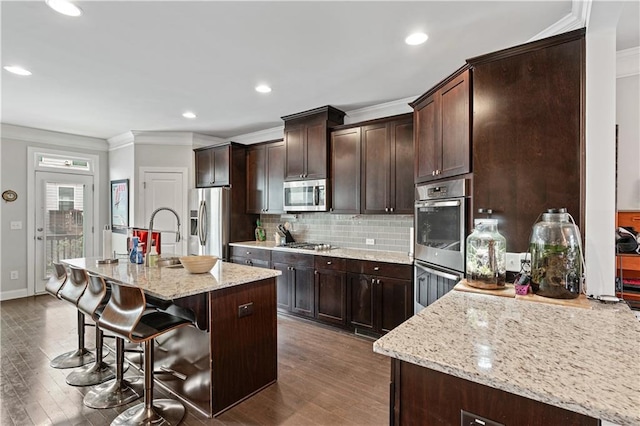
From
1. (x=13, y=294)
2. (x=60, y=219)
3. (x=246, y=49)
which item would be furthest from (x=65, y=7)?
(x=13, y=294)

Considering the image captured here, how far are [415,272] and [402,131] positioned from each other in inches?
59.5

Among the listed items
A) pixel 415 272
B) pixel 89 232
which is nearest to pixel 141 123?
pixel 89 232

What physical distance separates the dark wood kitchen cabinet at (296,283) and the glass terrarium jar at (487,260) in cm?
231

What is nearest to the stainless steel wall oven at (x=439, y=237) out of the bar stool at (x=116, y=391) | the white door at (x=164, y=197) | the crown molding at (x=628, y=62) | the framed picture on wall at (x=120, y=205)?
the crown molding at (x=628, y=62)

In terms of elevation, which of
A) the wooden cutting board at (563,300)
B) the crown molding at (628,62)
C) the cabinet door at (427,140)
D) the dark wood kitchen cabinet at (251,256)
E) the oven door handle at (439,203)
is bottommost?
the dark wood kitchen cabinet at (251,256)

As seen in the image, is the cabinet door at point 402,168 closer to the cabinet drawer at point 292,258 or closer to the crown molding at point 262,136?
the cabinet drawer at point 292,258

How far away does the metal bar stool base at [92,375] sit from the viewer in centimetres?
259

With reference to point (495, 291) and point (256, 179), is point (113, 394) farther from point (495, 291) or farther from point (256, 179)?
point (256, 179)

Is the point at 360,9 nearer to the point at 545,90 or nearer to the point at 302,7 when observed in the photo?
the point at 302,7

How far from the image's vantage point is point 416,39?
246 centimetres

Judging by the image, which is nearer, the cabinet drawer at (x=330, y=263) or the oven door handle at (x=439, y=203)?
the oven door handle at (x=439, y=203)

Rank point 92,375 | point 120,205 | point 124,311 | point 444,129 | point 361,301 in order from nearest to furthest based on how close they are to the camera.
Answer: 1. point 124,311
2. point 444,129
3. point 92,375
4. point 361,301
5. point 120,205

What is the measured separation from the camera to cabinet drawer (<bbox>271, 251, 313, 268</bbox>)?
4.00m

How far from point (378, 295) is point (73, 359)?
2.93 m
